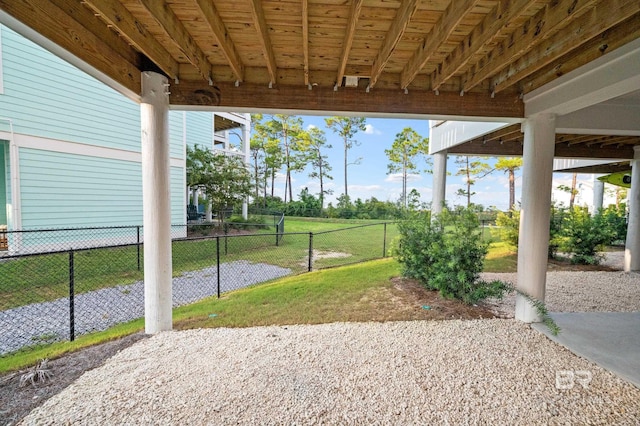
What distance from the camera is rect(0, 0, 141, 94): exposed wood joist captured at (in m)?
1.76

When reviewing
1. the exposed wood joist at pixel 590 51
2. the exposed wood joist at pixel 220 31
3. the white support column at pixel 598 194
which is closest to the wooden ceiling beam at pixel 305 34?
Result: the exposed wood joist at pixel 220 31

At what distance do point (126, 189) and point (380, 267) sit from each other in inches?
278

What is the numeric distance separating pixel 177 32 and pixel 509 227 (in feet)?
26.9

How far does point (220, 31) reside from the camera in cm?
230

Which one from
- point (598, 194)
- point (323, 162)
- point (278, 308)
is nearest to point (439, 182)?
point (278, 308)

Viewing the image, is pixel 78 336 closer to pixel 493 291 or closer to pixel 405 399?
pixel 405 399

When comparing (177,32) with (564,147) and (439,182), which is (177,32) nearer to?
(439,182)

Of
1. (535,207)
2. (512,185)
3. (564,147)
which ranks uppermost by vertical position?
(564,147)

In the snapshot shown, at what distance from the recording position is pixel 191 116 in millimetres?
10805

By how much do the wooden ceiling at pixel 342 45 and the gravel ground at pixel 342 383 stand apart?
2.45 meters

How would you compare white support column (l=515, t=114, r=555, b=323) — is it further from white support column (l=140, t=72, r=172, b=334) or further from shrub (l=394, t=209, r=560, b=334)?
white support column (l=140, t=72, r=172, b=334)

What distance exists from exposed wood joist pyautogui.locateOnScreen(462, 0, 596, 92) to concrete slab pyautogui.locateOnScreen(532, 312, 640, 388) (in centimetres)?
279

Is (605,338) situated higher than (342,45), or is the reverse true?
(342,45)

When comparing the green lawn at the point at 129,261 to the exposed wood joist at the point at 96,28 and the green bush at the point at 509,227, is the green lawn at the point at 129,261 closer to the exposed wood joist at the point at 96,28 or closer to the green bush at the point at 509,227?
the green bush at the point at 509,227
